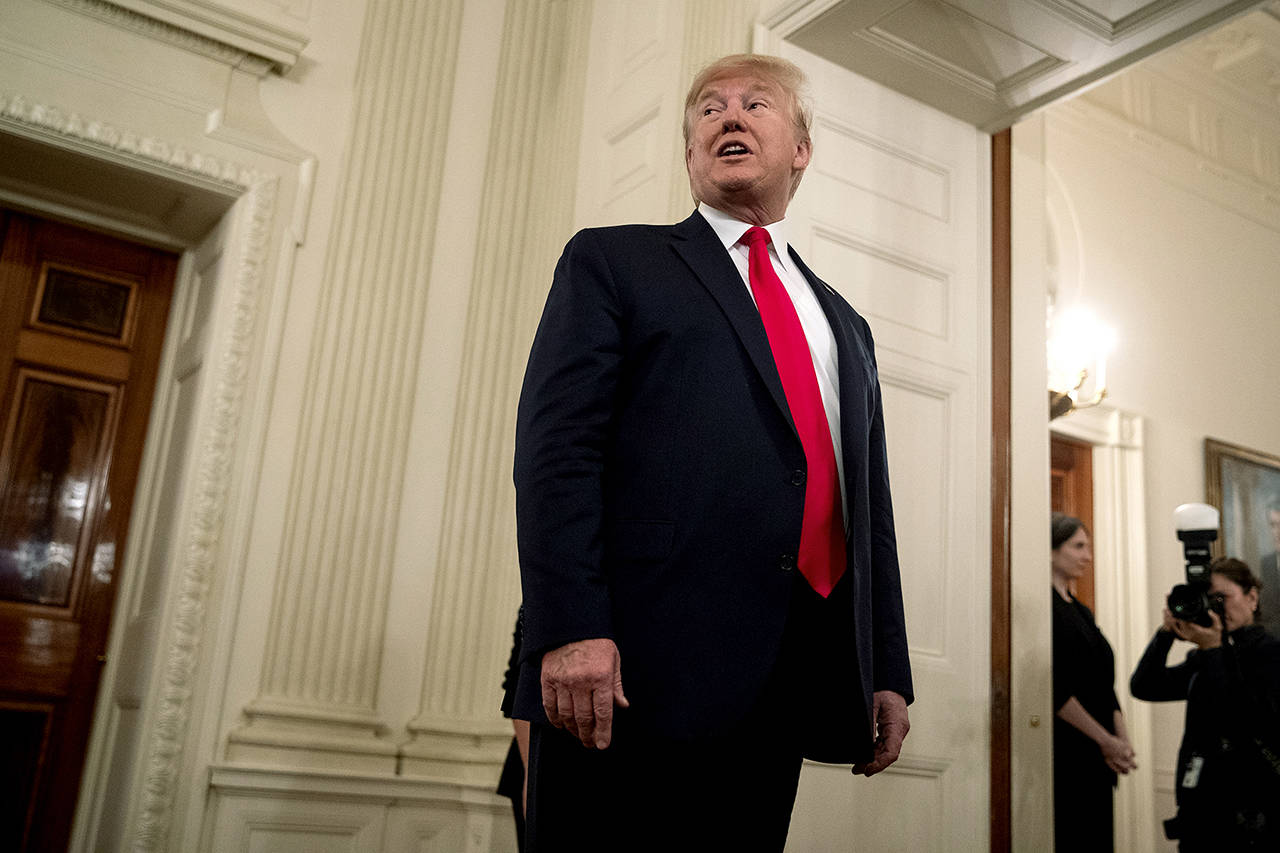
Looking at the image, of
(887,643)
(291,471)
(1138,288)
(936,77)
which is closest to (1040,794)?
(887,643)

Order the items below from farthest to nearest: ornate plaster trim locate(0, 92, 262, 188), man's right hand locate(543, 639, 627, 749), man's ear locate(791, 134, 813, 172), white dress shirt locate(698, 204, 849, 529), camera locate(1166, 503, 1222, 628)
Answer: camera locate(1166, 503, 1222, 628) < ornate plaster trim locate(0, 92, 262, 188) < man's ear locate(791, 134, 813, 172) < white dress shirt locate(698, 204, 849, 529) < man's right hand locate(543, 639, 627, 749)

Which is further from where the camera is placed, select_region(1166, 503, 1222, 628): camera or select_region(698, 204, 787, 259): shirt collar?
select_region(1166, 503, 1222, 628): camera

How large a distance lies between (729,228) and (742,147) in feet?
0.44

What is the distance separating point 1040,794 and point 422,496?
6.31ft

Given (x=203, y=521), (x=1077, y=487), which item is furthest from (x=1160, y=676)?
(x=203, y=521)

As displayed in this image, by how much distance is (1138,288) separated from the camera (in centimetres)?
601

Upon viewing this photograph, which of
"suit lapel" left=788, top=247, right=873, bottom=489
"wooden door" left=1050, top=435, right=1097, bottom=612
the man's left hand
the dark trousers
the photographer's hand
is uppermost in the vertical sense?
"wooden door" left=1050, top=435, right=1097, bottom=612

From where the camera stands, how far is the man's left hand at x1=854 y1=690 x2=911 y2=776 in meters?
1.57

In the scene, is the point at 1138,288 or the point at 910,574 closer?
the point at 910,574

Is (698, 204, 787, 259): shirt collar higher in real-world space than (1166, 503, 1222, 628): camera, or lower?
higher

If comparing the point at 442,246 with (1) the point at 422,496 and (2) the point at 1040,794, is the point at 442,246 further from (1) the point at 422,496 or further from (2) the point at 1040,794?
(2) the point at 1040,794

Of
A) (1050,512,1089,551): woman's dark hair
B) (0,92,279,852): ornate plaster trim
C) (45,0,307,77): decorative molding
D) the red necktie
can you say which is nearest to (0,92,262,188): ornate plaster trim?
(0,92,279,852): ornate plaster trim

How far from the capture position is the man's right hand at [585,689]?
51.4 inches

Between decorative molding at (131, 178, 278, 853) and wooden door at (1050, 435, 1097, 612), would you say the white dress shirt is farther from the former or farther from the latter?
wooden door at (1050, 435, 1097, 612)
